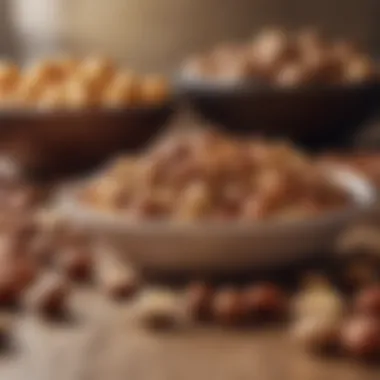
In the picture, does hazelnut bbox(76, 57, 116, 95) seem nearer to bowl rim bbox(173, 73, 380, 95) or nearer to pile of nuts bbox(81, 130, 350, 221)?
bowl rim bbox(173, 73, 380, 95)

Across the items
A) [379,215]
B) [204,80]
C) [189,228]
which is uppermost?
[204,80]

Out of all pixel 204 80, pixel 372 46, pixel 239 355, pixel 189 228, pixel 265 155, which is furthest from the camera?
pixel 372 46

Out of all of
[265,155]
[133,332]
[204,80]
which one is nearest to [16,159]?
[204,80]

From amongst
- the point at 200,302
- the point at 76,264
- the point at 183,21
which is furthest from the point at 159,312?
the point at 183,21

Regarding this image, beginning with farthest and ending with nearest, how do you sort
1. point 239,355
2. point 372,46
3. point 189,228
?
1. point 372,46
2. point 189,228
3. point 239,355

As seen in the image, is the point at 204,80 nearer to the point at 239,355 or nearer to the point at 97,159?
the point at 97,159

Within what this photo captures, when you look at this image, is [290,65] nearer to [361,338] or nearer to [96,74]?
[96,74]
